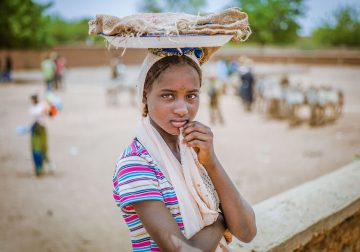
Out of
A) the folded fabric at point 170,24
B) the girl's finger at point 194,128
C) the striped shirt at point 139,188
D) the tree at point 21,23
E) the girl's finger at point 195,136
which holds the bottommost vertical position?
the striped shirt at point 139,188

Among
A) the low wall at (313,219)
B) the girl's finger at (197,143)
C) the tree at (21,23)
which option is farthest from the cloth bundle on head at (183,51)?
the tree at (21,23)

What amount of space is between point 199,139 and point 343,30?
164 ft

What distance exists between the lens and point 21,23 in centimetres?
2520

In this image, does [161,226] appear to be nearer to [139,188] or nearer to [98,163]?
[139,188]

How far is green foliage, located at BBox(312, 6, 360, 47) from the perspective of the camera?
44.1m

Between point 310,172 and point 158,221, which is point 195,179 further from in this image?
point 310,172

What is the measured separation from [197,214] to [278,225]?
43.2 inches

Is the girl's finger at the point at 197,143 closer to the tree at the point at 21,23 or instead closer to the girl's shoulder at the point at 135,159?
the girl's shoulder at the point at 135,159

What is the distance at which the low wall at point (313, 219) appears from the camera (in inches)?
88.4

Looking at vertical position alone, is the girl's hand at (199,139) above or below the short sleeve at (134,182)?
above

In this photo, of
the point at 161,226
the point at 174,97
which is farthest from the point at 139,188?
the point at 174,97

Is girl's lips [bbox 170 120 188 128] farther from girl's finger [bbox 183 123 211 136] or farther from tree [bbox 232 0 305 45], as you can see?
tree [bbox 232 0 305 45]

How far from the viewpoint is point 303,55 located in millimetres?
33594

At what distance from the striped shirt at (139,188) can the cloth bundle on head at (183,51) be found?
0.03 m
